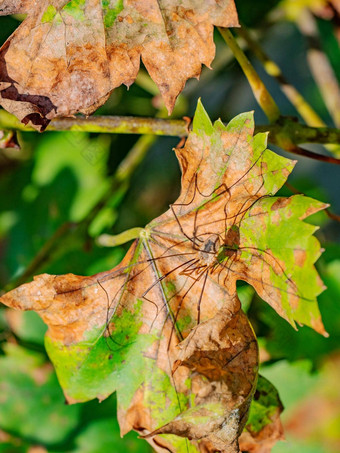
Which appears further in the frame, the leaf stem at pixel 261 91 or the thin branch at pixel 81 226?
the thin branch at pixel 81 226

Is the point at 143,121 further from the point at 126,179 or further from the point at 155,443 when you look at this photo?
the point at 155,443

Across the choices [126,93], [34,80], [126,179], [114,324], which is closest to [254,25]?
[126,93]

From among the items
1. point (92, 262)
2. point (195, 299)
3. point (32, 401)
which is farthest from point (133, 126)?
point (32, 401)

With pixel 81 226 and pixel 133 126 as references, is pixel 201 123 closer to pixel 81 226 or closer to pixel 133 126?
pixel 133 126

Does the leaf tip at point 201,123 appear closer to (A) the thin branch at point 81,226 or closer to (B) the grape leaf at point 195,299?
(B) the grape leaf at point 195,299

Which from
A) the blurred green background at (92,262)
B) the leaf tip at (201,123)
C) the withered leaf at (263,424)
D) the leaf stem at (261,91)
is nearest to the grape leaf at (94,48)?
the leaf tip at (201,123)

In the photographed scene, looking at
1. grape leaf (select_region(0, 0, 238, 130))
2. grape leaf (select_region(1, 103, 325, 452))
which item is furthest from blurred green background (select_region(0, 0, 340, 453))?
grape leaf (select_region(0, 0, 238, 130))
